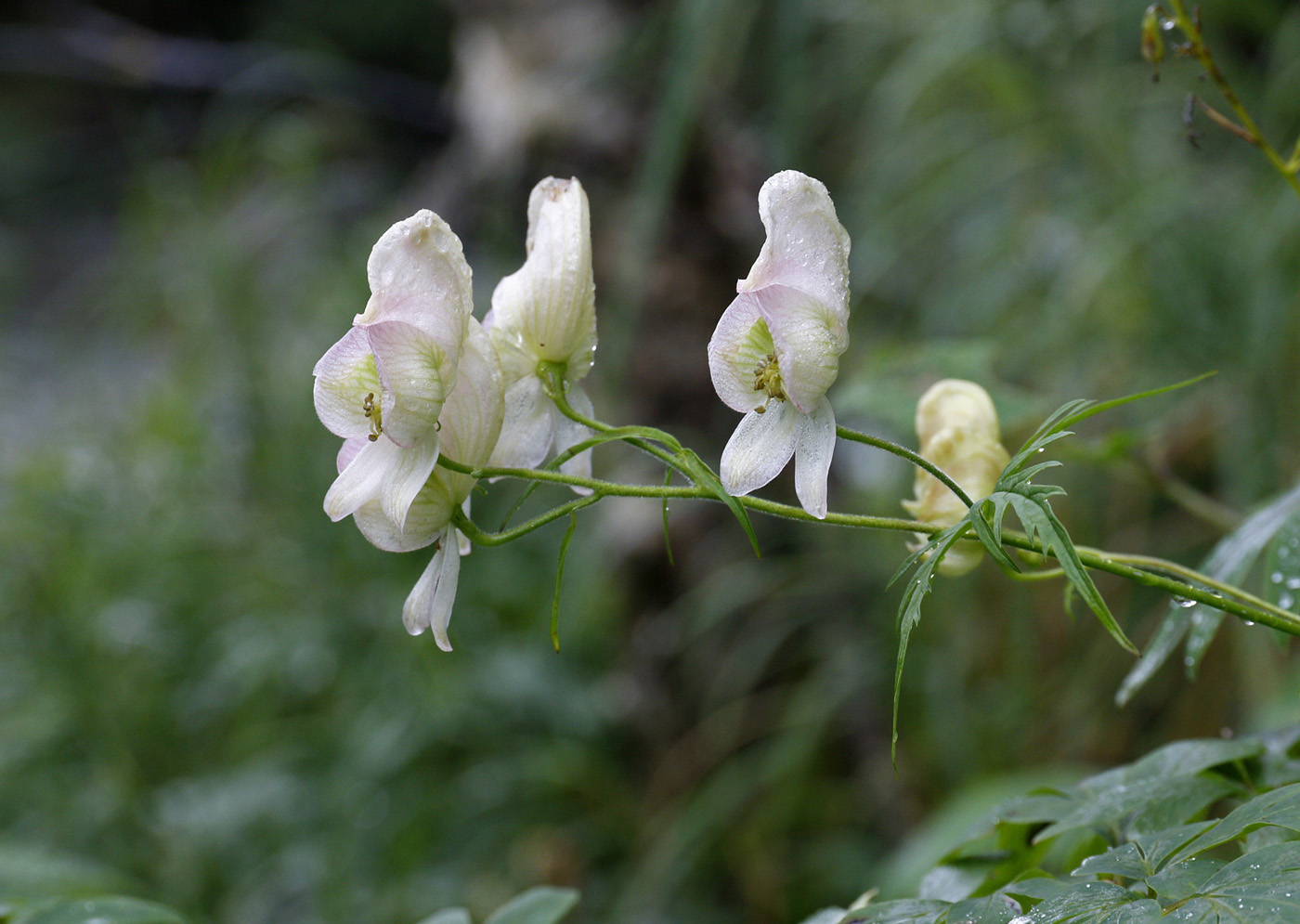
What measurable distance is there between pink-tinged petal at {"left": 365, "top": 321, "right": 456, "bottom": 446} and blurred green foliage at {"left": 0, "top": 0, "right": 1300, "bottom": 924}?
2.22ft

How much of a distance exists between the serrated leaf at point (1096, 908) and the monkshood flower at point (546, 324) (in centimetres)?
24

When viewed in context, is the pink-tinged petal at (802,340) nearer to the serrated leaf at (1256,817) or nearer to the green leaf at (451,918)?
the serrated leaf at (1256,817)

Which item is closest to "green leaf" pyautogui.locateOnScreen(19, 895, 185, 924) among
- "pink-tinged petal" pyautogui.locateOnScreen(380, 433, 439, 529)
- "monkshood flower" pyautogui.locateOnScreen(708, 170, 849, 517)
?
"pink-tinged petal" pyautogui.locateOnScreen(380, 433, 439, 529)

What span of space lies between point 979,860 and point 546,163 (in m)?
1.33

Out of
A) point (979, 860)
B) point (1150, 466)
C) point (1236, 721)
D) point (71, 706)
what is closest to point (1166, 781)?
point (979, 860)

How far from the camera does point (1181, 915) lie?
28 centimetres

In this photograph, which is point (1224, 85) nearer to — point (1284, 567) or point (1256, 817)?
point (1284, 567)

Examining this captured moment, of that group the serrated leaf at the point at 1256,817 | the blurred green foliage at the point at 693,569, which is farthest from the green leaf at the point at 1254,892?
the blurred green foliage at the point at 693,569

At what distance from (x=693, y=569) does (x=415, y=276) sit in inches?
46.4

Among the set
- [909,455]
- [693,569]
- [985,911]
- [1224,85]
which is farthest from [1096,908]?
[693,569]

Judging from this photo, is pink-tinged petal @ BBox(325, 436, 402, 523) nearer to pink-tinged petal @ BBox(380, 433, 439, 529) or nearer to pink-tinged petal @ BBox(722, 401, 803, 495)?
pink-tinged petal @ BBox(380, 433, 439, 529)

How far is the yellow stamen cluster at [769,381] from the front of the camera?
39cm

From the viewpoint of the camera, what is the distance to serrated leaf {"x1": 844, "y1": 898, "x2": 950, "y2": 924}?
324 millimetres

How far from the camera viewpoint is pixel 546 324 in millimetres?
437
